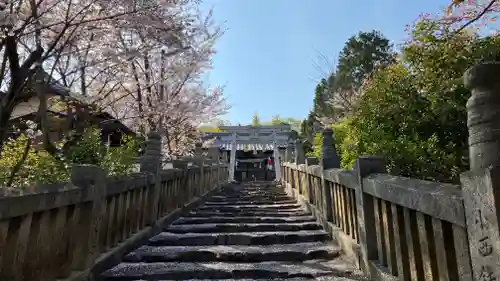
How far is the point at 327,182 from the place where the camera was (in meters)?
4.98

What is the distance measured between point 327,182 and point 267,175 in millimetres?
17215

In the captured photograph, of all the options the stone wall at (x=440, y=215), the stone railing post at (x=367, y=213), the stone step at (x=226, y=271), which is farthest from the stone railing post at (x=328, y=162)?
the stone railing post at (x=367, y=213)

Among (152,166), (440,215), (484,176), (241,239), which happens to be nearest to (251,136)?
(152,166)

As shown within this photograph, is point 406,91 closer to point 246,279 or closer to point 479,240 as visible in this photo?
point 246,279

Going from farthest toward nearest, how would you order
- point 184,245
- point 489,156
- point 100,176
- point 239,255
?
point 184,245
point 239,255
point 100,176
point 489,156

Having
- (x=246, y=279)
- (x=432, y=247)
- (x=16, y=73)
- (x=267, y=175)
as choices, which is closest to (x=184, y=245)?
(x=246, y=279)

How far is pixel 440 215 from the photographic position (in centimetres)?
177

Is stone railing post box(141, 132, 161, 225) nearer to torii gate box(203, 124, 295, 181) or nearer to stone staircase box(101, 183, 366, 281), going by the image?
stone staircase box(101, 183, 366, 281)

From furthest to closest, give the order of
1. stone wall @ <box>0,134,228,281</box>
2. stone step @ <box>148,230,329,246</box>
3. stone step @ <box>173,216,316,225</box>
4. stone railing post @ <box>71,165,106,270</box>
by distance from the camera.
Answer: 1. stone step @ <box>173,216,316,225</box>
2. stone step @ <box>148,230,329,246</box>
3. stone railing post @ <box>71,165,106,270</box>
4. stone wall @ <box>0,134,228,281</box>

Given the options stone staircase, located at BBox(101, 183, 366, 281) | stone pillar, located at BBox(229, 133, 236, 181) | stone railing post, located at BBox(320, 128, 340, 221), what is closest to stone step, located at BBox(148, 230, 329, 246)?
stone staircase, located at BBox(101, 183, 366, 281)

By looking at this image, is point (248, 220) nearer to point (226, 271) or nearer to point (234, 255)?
point (234, 255)

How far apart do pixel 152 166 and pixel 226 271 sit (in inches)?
84.5

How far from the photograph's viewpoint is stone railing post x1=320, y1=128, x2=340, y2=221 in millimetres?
4895

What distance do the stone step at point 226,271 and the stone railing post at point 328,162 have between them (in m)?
1.25
